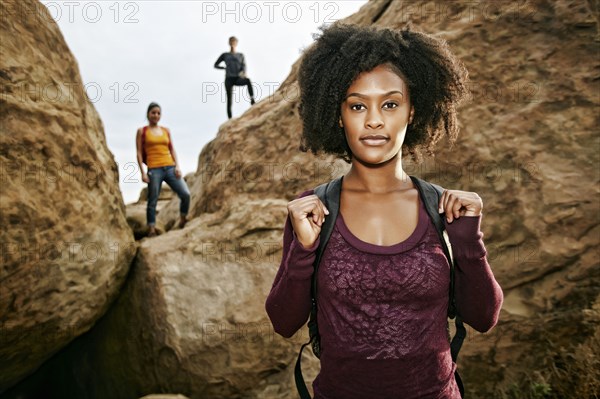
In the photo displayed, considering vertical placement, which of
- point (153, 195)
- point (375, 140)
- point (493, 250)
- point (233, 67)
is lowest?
point (493, 250)

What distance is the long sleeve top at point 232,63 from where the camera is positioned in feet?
30.6

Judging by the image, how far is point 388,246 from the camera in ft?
4.99

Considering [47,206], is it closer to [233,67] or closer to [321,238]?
[321,238]

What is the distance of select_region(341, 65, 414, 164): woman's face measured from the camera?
5.19ft

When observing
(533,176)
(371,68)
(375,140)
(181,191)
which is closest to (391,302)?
(375,140)

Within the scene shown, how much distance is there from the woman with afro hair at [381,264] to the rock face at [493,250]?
246cm

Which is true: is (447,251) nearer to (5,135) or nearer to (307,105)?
(307,105)

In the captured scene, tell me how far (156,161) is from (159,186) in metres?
0.31

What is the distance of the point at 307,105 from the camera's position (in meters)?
1.91

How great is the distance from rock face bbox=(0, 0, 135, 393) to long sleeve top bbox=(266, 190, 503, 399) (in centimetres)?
282

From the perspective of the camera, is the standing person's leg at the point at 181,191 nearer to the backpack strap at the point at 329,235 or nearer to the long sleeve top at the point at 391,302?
the backpack strap at the point at 329,235

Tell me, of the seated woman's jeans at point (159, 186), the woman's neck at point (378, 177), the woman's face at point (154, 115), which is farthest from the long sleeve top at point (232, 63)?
the woman's neck at point (378, 177)

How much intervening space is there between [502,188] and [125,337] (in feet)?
11.0

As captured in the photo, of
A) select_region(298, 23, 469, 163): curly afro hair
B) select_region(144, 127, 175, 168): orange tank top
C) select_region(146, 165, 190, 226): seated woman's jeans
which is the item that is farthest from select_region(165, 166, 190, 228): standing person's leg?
select_region(298, 23, 469, 163): curly afro hair
